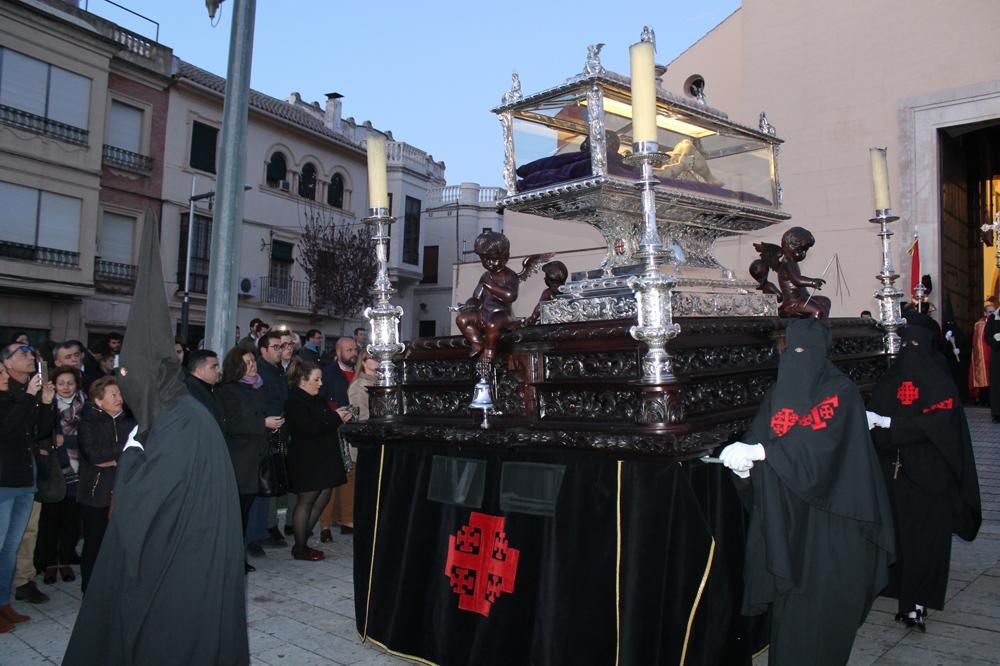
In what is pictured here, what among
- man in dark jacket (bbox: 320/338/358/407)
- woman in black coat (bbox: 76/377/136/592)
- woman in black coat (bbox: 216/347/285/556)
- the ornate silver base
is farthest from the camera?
man in dark jacket (bbox: 320/338/358/407)

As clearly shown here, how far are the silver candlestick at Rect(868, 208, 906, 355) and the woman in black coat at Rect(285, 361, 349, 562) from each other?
15.7ft

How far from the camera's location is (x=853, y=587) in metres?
3.57

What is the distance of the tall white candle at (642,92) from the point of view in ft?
11.5

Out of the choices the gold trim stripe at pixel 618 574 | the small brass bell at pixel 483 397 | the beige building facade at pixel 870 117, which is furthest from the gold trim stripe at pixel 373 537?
the beige building facade at pixel 870 117

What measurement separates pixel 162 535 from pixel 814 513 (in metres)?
2.97

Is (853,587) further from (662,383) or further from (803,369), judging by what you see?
(662,383)

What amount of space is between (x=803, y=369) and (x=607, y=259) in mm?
1464

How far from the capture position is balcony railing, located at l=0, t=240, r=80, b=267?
1836cm

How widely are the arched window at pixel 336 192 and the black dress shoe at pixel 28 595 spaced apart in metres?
23.5

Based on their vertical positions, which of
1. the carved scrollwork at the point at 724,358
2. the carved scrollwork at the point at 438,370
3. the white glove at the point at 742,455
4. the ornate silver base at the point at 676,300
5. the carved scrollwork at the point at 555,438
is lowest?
the white glove at the point at 742,455

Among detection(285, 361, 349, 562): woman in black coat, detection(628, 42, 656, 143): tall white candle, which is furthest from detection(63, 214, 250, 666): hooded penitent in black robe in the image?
detection(285, 361, 349, 562): woman in black coat

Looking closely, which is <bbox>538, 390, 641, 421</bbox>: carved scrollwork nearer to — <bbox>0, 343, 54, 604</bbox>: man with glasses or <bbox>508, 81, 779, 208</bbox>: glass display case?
<bbox>508, 81, 779, 208</bbox>: glass display case

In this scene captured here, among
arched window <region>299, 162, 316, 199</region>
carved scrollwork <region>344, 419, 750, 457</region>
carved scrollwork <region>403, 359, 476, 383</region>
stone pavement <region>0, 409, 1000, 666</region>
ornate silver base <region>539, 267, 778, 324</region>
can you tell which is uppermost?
arched window <region>299, 162, 316, 199</region>

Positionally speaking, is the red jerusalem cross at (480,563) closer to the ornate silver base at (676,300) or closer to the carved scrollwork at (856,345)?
the ornate silver base at (676,300)
